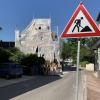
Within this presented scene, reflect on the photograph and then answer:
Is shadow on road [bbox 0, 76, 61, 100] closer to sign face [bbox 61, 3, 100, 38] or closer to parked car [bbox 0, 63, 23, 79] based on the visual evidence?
parked car [bbox 0, 63, 23, 79]

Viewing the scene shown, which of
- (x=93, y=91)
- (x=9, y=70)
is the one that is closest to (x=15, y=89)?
(x=93, y=91)

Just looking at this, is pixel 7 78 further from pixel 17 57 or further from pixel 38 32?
pixel 38 32

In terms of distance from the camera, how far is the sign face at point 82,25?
29.3 feet

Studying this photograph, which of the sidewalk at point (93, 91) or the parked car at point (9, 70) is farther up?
the parked car at point (9, 70)

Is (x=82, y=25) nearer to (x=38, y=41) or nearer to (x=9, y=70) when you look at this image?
(x=9, y=70)

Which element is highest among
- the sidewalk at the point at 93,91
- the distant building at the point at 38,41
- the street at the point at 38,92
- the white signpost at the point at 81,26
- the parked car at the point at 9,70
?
the distant building at the point at 38,41

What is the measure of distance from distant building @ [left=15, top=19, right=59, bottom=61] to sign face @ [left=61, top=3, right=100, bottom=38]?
7687cm

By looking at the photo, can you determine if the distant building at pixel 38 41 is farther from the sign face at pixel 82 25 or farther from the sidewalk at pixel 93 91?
the sign face at pixel 82 25

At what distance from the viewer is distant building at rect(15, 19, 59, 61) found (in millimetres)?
87125

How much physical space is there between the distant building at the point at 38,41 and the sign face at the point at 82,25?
76870mm

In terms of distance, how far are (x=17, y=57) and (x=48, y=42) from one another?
28.3 metres

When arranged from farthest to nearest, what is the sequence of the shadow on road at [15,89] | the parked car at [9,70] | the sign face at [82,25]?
1. the parked car at [9,70]
2. the shadow on road at [15,89]
3. the sign face at [82,25]

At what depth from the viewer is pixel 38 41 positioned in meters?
87.5

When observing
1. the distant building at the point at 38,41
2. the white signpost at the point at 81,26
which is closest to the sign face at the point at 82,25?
the white signpost at the point at 81,26
